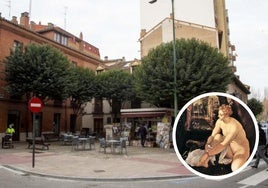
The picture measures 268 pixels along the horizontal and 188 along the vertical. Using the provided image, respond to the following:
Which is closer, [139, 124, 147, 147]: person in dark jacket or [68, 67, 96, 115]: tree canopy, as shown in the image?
[139, 124, 147, 147]: person in dark jacket

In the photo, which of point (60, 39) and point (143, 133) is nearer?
point (143, 133)

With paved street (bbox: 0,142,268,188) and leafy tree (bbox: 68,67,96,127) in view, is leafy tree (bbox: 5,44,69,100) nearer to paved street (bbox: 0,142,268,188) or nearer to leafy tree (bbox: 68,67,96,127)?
leafy tree (bbox: 68,67,96,127)

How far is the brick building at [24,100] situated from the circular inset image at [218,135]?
28548 millimetres

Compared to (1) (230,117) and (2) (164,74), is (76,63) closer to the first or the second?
(2) (164,74)

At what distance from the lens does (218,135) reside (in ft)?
8.39

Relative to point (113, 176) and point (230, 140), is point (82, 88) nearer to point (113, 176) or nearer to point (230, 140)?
point (113, 176)

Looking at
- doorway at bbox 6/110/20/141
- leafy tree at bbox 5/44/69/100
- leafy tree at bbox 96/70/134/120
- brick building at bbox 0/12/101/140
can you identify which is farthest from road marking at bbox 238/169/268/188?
leafy tree at bbox 96/70/134/120

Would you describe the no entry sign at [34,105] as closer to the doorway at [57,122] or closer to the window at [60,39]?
the doorway at [57,122]

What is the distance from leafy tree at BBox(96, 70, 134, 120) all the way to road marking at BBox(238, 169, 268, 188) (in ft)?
83.7

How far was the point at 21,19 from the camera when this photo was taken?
120 ft

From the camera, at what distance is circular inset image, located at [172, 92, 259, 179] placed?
256 cm

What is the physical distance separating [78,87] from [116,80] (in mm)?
4618

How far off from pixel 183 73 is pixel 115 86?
14.3 metres

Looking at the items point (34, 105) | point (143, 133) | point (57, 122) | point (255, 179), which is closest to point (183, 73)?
A: point (143, 133)
